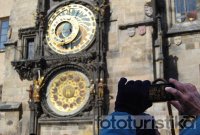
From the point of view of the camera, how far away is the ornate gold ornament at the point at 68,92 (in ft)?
35.6

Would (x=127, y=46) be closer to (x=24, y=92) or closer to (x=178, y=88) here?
(x=24, y=92)

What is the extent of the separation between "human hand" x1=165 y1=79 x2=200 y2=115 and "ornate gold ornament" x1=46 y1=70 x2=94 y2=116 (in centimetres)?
920

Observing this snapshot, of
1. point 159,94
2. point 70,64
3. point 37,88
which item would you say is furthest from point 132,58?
point 159,94

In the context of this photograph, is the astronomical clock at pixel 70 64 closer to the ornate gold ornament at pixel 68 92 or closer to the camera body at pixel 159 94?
the ornate gold ornament at pixel 68 92

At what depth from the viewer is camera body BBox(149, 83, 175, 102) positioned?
143cm

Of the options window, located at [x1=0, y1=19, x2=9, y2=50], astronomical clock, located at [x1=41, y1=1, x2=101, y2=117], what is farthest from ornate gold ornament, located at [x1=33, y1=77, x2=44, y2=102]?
window, located at [x1=0, y1=19, x2=9, y2=50]


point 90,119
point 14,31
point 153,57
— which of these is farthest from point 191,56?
point 14,31

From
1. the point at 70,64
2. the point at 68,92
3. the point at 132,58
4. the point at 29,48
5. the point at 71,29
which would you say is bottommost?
the point at 68,92

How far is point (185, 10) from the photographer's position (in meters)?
11.6

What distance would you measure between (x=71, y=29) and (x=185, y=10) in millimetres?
3831

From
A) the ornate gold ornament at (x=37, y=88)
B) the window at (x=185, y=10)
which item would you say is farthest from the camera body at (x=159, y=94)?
the window at (x=185, y=10)

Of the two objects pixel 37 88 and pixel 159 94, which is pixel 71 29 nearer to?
pixel 37 88

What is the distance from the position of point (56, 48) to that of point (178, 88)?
10583 millimetres

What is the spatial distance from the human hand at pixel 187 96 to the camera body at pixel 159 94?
0.05 metres
